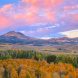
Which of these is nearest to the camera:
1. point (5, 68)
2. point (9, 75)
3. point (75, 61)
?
point (9, 75)

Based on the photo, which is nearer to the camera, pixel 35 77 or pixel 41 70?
pixel 35 77

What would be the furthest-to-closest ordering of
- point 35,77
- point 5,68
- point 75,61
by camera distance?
point 75,61, point 5,68, point 35,77

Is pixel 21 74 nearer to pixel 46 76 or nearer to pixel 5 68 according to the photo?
pixel 46 76

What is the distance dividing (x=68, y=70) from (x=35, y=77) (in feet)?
63.4

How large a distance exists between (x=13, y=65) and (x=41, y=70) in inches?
889

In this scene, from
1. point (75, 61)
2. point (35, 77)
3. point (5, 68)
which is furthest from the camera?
point (75, 61)

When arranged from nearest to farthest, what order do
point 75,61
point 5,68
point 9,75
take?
point 9,75
point 5,68
point 75,61

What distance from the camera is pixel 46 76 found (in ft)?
443

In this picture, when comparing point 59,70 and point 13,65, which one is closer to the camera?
point 59,70

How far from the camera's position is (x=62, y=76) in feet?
447

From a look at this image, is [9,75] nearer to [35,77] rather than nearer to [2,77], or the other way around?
[2,77]

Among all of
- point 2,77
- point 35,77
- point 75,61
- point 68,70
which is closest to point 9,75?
point 2,77

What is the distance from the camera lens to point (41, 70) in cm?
14325

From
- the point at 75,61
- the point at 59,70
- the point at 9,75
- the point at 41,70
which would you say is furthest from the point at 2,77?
the point at 75,61
